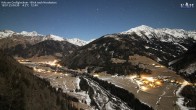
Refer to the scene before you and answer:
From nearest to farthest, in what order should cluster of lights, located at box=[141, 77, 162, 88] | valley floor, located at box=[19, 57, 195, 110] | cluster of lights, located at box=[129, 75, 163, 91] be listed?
valley floor, located at box=[19, 57, 195, 110], cluster of lights, located at box=[129, 75, 163, 91], cluster of lights, located at box=[141, 77, 162, 88]

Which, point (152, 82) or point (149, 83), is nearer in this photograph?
point (149, 83)

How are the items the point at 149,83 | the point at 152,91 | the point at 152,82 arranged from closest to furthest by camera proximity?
1. the point at 152,91
2. the point at 149,83
3. the point at 152,82

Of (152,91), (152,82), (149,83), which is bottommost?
(152,91)

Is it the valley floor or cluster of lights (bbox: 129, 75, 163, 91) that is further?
cluster of lights (bbox: 129, 75, 163, 91)

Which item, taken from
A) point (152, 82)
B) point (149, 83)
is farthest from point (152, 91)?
point (152, 82)

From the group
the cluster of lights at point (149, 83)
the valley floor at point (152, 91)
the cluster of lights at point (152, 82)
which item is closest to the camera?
the valley floor at point (152, 91)

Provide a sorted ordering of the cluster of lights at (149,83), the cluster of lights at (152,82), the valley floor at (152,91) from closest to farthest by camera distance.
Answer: the valley floor at (152,91), the cluster of lights at (149,83), the cluster of lights at (152,82)

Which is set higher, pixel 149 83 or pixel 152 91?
pixel 149 83

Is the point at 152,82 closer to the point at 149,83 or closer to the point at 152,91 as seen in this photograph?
the point at 149,83

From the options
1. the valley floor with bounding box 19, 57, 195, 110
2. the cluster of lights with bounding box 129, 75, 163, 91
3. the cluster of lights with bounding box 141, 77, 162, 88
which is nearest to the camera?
the valley floor with bounding box 19, 57, 195, 110

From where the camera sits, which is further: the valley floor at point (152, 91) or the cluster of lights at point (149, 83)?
the cluster of lights at point (149, 83)

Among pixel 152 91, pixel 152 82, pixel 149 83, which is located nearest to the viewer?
pixel 152 91

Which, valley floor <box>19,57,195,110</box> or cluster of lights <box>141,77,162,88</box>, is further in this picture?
cluster of lights <box>141,77,162,88</box>
